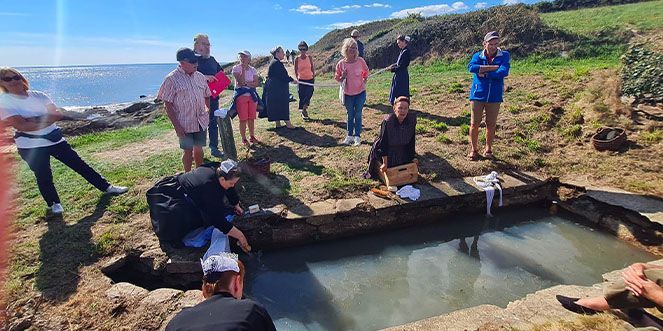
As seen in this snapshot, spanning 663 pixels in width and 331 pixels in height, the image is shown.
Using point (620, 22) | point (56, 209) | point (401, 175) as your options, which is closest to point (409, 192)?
point (401, 175)

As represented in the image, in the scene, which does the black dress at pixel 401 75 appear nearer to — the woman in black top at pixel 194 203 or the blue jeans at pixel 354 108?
the blue jeans at pixel 354 108

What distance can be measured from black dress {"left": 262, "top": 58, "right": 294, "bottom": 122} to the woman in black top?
377 centimetres

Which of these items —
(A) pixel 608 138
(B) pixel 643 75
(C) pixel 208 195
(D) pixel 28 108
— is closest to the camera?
(C) pixel 208 195

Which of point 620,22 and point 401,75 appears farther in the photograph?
point 620,22

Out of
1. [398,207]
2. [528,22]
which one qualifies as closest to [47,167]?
[398,207]

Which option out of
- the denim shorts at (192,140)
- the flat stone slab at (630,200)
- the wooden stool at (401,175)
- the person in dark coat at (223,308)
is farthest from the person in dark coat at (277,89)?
the person in dark coat at (223,308)

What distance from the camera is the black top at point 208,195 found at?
3.78m

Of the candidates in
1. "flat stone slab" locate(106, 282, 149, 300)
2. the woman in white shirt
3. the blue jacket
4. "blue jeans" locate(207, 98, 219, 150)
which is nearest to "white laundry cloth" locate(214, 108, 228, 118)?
"blue jeans" locate(207, 98, 219, 150)

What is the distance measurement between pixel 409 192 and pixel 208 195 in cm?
273

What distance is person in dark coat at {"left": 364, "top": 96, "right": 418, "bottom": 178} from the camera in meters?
5.30

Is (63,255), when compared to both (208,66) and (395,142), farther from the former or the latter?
(395,142)

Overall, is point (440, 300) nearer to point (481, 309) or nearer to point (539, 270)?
point (481, 309)

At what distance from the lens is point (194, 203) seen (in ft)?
13.4

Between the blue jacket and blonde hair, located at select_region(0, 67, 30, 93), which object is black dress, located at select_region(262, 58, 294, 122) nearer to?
the blue jacket
